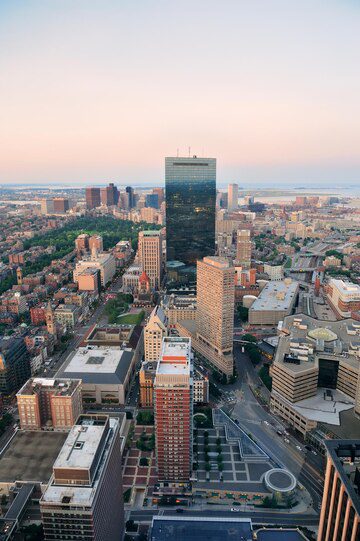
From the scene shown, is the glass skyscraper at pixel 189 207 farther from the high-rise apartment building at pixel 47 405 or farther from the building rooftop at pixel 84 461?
the building rooftop at pixel 84 461

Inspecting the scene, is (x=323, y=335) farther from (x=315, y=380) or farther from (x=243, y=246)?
(x=243, y=246)

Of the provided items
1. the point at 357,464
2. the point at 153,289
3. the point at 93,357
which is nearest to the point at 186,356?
the point at 93,357

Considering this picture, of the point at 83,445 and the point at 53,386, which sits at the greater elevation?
the point at 83,445

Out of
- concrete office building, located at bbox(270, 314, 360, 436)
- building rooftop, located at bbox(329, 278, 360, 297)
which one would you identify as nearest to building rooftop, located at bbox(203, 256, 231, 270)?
concrete office building, located at bbox(270, 314, 360, 436)

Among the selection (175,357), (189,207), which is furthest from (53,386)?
(189,207)

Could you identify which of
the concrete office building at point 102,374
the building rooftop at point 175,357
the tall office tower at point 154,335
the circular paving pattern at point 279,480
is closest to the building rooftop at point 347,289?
the tall office tower at point 154,335

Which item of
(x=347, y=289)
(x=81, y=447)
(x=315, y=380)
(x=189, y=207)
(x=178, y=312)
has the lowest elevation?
(x=315, y=380)
